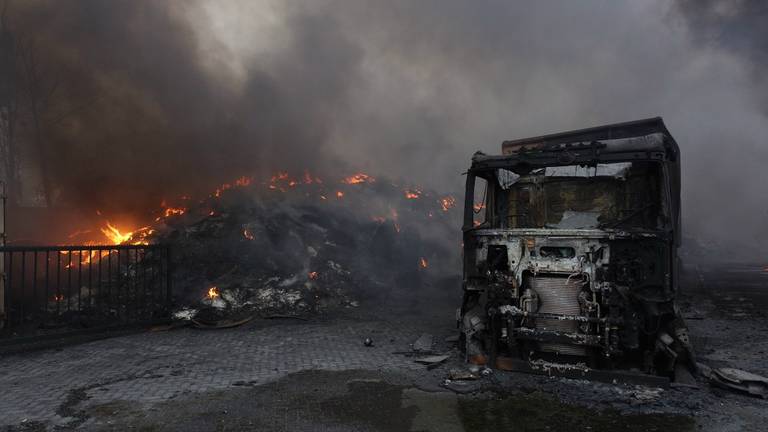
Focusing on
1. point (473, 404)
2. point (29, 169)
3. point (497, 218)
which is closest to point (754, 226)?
point (497, 218)

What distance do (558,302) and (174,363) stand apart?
206 inches

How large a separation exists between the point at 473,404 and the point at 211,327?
5.93m

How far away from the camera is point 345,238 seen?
14.3 m

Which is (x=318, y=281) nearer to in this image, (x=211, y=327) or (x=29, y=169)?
(x=211, y=327)

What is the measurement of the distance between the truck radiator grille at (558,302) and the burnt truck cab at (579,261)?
0.01 metres

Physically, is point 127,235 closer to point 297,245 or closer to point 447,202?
point 297,245

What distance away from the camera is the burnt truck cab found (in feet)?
17.0

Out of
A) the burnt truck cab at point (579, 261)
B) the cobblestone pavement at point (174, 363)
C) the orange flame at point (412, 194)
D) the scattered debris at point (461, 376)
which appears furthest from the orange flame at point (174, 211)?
the scattered debris at point (461, 376)

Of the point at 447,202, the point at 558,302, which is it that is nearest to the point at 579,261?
the point at 558,302

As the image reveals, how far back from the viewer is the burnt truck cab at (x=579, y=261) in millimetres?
5195

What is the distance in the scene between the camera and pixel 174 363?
6281 mm

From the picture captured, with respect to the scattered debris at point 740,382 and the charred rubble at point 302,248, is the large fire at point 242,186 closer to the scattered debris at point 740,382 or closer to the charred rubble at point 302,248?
the charred rubble at point 302,248

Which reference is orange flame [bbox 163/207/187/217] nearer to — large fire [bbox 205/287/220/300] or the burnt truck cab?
large fire [bbox 205/287/220/300]

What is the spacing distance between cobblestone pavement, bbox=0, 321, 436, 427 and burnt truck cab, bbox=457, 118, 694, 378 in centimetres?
157
